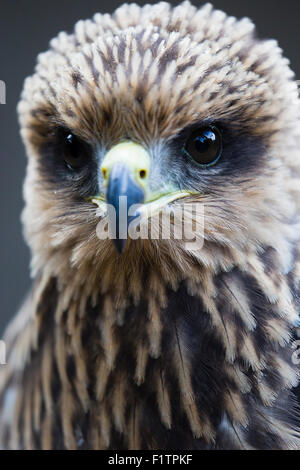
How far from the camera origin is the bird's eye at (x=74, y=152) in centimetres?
168

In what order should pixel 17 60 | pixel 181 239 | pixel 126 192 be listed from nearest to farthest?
pixel 126 192 → pixel 181 239 → pixel 17 60

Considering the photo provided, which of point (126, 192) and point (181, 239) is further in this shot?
point (181, 239)

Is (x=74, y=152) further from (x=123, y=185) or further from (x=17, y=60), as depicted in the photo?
(x=17, y=60)

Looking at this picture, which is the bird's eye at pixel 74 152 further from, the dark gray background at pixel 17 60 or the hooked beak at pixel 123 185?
the dark gray background at pixel 17 60

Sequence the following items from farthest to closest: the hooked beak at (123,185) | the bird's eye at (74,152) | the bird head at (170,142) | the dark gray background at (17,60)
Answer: the dark gray background at (17,60), the bird's eye at (74,152), the bird head at (170,142), the hooked beak at (123,185)

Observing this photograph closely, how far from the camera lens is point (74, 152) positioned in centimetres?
170

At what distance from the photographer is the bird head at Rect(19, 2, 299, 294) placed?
61.2 inches

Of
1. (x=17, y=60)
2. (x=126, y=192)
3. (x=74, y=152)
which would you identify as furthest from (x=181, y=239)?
(x=17, y=60)

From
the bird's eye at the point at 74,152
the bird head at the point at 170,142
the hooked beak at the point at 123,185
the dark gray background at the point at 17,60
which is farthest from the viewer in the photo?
the dark gray background at the point at 17,60

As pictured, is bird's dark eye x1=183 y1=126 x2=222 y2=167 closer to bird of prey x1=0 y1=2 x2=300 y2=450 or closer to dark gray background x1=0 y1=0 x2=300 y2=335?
bird of prey x1=0 y1=2 x2=300 y2=450

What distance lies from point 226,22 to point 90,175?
557mm

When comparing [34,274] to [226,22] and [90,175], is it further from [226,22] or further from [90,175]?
[226,22]

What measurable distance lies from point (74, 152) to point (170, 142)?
0.25 meters

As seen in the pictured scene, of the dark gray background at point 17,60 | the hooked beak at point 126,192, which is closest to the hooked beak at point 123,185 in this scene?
the hooked beak at point 126,192
